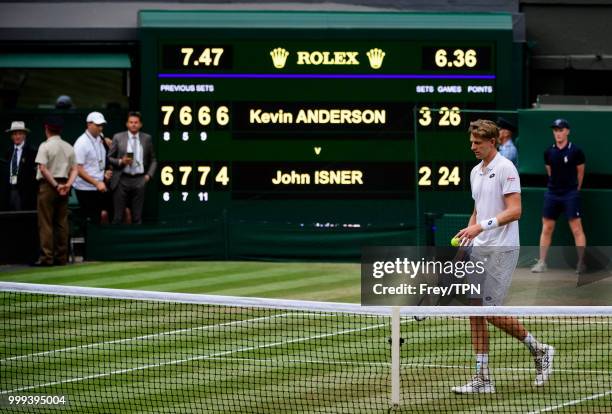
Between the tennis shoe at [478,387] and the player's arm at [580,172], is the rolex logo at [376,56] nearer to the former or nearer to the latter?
the player's arm at [580,172]

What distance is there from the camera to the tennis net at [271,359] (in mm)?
9352

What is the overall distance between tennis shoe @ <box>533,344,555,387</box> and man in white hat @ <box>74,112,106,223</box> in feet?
32.8

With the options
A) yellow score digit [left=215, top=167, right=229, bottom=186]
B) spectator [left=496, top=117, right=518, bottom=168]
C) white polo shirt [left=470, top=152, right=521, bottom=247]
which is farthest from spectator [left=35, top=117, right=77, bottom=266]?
white polo shirt [left=470, top=152, right=521, bottom=247]

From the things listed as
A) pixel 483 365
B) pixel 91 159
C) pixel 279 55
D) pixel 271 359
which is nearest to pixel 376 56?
pixel 279 55

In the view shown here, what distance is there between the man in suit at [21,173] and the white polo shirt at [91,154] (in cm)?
62

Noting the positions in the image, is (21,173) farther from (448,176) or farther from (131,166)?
(448,176)

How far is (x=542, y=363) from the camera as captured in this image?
9.98m

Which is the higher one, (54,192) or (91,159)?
(91,159)

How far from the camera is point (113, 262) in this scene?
18438 millimetres

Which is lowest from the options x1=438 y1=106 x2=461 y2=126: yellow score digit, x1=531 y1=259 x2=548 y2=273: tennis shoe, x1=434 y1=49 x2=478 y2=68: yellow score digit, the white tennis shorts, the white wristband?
x1=531 y1=259 x2=548 y2=273: tennis shoe

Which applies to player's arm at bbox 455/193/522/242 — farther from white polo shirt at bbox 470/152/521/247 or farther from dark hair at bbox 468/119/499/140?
dark hair at bbox 468/119/499/140

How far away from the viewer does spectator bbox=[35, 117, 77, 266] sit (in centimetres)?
1744

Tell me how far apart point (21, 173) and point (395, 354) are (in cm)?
1073

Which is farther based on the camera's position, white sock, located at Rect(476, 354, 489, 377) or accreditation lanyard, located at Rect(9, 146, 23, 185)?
accreditation lanyard, located at Rect(9, 146, 23, 185)
